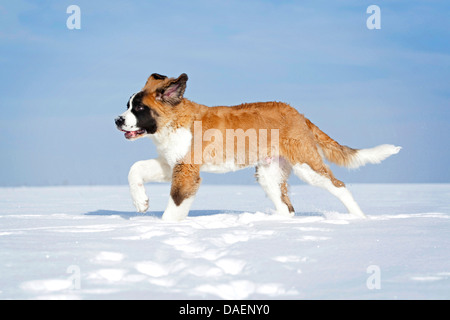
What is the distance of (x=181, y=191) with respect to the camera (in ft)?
19.1

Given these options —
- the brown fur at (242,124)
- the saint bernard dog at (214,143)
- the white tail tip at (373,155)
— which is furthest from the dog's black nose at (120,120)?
the white tail tip at (373,155)

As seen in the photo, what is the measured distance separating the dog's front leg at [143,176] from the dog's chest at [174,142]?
0.19 m

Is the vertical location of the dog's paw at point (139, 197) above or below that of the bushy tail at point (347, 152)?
below

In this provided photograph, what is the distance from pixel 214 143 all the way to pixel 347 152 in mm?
2083

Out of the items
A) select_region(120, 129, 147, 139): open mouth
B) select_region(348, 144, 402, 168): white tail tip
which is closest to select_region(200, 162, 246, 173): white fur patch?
select_region(120, 129, 147, 139): open mouth

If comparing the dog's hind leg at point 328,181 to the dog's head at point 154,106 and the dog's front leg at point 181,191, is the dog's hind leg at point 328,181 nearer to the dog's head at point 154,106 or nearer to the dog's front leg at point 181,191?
the dog's front leg at point 181,191

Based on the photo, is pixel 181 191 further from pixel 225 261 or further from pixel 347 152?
pixel 347 152

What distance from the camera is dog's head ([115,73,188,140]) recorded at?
5906mm

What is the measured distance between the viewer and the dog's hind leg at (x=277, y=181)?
22.0ft

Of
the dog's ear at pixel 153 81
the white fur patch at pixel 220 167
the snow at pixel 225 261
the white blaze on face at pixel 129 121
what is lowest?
the snow at pixel 225 261

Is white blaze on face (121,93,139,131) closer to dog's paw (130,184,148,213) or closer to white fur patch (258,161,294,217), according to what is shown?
dog's paw (130,184,148,213)

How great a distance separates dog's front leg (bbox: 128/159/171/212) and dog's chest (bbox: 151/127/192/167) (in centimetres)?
19

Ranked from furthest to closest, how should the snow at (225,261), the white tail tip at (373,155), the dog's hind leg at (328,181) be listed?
the white tail tip at (373,155) < the dog's hind leg at (328,181) < the snow at (225,261)
